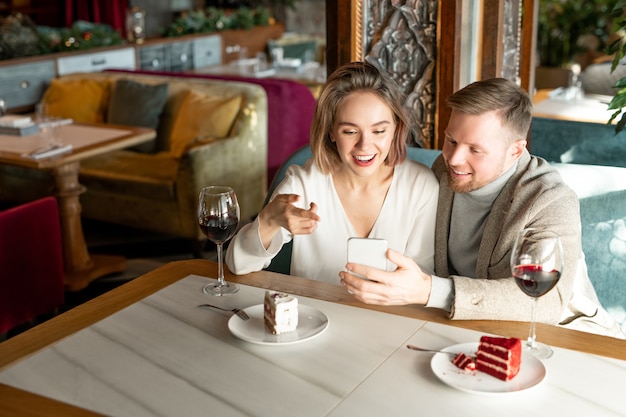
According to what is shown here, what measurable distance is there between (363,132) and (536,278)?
705 millimetres

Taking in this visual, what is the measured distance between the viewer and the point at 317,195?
2033 millimetres

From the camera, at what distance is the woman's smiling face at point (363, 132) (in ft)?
6.30

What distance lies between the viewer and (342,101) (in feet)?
6.46

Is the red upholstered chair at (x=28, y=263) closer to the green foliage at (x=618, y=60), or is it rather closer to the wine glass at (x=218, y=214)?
the wine glass at (x=218, y=214)

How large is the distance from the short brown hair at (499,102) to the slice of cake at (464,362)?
64cm

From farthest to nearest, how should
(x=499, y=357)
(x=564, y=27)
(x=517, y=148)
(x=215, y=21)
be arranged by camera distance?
(x=564, y=27) < (x=215, y=21) < (x=517, y=148) < (x=499, y=357)

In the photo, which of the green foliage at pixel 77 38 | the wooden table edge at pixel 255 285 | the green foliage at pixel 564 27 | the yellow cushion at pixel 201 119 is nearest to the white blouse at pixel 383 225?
the wooden table edge at pixel 255 285

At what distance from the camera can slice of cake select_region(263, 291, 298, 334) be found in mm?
1454

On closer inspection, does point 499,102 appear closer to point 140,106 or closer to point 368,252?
point 368,252

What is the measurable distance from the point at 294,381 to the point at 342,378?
81 millimetres

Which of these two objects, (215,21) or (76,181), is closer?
(76,181)

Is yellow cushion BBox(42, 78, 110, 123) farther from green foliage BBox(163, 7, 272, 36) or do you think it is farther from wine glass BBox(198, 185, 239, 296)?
wine glass BBox(198, 185, 239, 296)

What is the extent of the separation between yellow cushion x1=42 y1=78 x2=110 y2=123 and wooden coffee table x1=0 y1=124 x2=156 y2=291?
2.99 feet

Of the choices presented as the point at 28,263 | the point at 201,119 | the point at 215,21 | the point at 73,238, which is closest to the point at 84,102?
the point at 201,119
